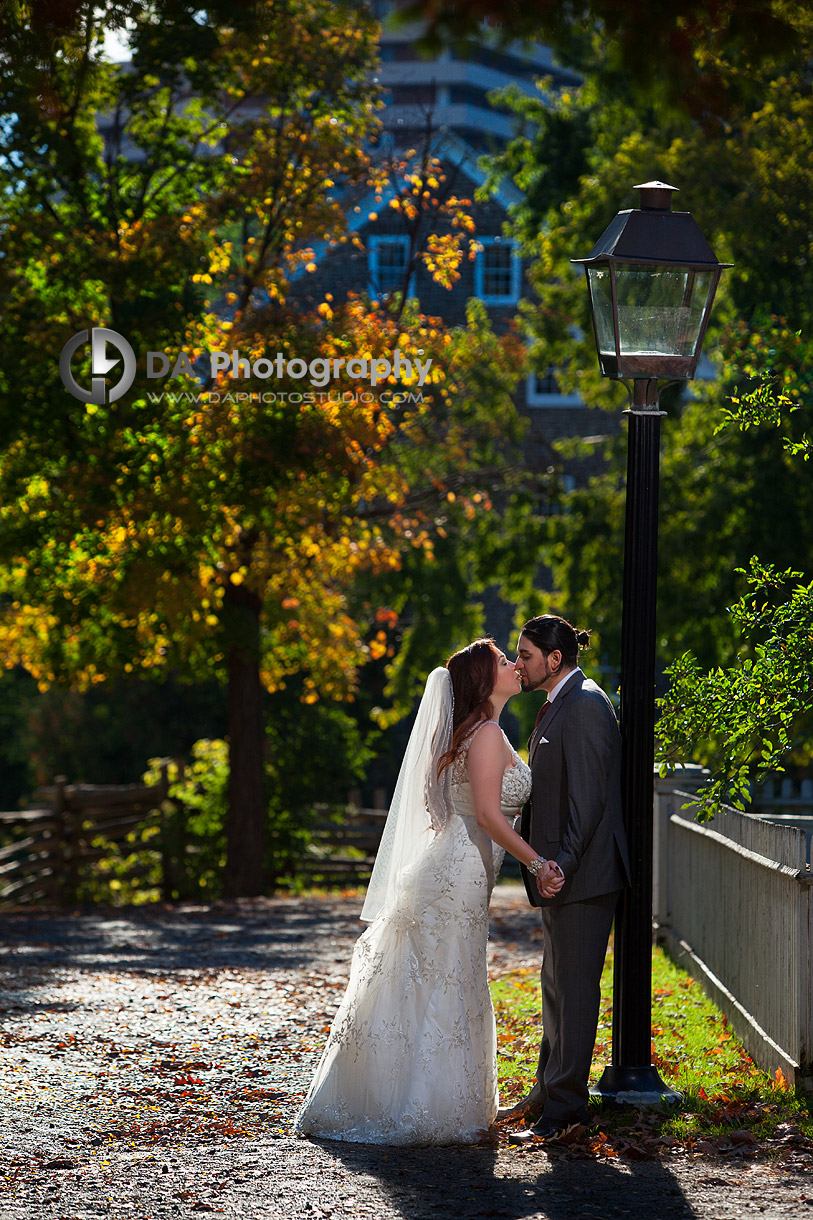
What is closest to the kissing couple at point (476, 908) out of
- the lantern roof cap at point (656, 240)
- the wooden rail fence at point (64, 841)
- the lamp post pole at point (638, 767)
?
the lamp post pole at point (638, 767)

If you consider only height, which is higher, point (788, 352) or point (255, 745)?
point (788, 352)

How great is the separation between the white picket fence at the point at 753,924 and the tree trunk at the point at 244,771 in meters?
7.65

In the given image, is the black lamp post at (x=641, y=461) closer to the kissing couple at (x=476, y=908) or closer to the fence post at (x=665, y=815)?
the kissing couple at (x=476, y=908)

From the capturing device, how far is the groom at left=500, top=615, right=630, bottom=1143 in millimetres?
5934

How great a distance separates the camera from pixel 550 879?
5848mm

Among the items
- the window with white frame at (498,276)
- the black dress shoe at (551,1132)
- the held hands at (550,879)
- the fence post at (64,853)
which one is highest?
the window with white frame at (498,276)

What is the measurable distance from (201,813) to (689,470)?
316 inches

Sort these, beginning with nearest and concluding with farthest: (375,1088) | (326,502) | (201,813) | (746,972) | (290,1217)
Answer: (290,1217), (375,1088), (746,972), (326,502), (201,813)

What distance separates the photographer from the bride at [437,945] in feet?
19.6

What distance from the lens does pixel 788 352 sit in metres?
13.6

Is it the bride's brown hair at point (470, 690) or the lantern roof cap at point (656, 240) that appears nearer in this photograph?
the bride's brown hair at point (470, 690)

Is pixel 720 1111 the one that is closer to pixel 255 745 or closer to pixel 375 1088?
pixel 375 1088

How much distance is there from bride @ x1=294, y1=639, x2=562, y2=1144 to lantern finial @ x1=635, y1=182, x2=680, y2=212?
2.19m

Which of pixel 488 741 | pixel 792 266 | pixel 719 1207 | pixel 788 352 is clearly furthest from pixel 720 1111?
pixel 792 266
